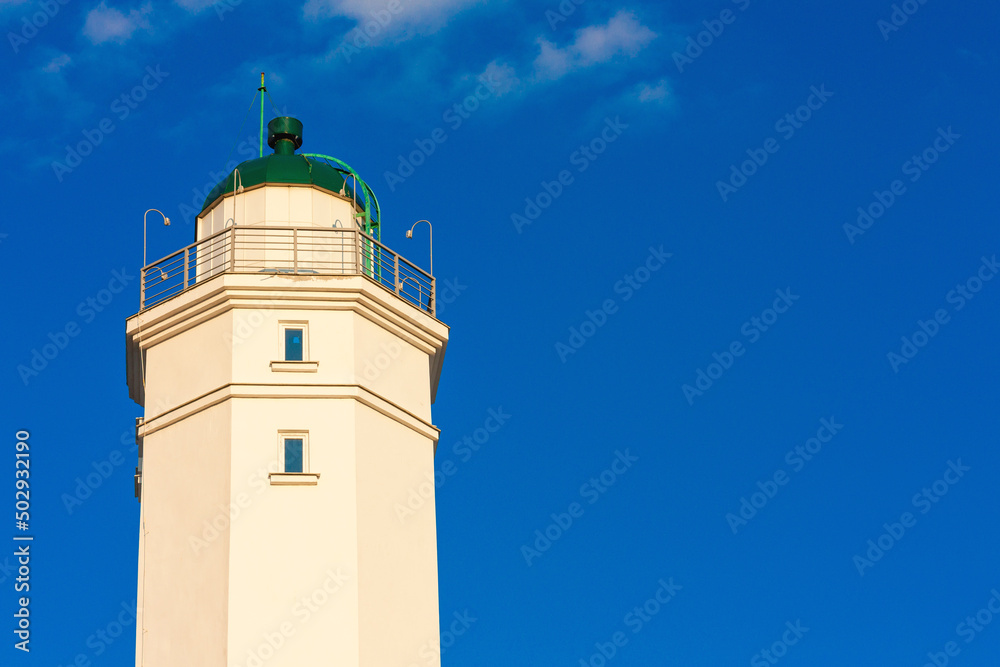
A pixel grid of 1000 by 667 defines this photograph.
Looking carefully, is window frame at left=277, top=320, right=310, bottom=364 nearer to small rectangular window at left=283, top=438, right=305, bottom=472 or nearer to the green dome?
small rectangular window at left=283, top=438, right=305, bottom=472

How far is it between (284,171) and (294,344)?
13.3 ft

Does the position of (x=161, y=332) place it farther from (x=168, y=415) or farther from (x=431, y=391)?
(x=431, y=391)

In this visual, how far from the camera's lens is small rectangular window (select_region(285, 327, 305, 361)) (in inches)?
1129

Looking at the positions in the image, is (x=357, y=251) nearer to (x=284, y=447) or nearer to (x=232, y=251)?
(x=232, y=251)

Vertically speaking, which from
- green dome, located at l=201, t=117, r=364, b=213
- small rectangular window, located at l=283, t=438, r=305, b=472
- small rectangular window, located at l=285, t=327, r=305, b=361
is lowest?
small rectangular window, located at l=283, t=438, r=305, b=472

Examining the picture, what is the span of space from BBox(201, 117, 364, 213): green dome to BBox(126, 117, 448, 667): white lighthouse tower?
0.79 ft

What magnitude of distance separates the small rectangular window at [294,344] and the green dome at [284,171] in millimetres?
3536

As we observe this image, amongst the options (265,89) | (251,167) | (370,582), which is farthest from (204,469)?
(265,89)

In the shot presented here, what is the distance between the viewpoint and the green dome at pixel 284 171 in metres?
31.2

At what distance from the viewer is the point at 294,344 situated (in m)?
28.8

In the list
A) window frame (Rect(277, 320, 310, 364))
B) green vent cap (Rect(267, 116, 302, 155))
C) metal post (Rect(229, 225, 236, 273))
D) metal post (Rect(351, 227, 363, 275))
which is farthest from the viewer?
green vent cap (Rect(267, 116, 302, 155))

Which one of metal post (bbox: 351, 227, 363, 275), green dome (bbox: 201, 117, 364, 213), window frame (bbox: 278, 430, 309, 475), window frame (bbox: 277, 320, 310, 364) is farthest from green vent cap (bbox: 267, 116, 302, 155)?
window frame (bbox: 278, 430, 309, 475)

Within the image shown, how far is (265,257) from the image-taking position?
99.0ft

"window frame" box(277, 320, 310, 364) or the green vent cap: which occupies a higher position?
the green vent cap
